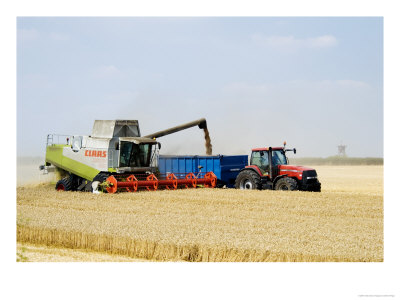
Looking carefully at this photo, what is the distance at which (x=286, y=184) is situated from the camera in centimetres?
1802

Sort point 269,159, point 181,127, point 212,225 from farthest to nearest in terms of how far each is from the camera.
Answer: point 181,127
point 269,159
point 212,225

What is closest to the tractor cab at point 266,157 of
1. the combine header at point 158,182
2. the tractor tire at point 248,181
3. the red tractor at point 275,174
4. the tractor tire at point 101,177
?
the red tractor at point 275,174

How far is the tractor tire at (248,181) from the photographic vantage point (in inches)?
738

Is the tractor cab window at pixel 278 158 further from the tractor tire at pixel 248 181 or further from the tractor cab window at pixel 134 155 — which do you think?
the tractor cab window at pixel 134 155

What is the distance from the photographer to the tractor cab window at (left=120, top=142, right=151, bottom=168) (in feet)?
64.0

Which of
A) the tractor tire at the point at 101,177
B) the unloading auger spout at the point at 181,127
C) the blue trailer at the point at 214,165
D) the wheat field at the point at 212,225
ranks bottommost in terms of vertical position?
the wheat field at the point at 212,225

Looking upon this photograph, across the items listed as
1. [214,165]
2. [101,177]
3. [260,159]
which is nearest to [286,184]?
[260,159]

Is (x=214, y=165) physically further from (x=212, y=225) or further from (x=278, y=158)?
(x=212, y=225)

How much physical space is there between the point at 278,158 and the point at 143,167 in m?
5.18

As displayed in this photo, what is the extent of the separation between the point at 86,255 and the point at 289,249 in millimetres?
3747

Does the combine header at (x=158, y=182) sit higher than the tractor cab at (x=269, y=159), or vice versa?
the tractor cab at (x=269, y=159)

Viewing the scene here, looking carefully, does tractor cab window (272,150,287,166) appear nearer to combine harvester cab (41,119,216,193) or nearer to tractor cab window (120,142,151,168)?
combine harvester cab (41,119,216,193)

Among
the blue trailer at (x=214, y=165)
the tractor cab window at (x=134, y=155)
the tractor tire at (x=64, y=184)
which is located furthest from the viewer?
the blue trailer at (x=214, y=165)

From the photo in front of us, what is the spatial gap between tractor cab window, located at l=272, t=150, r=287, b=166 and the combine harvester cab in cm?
309
